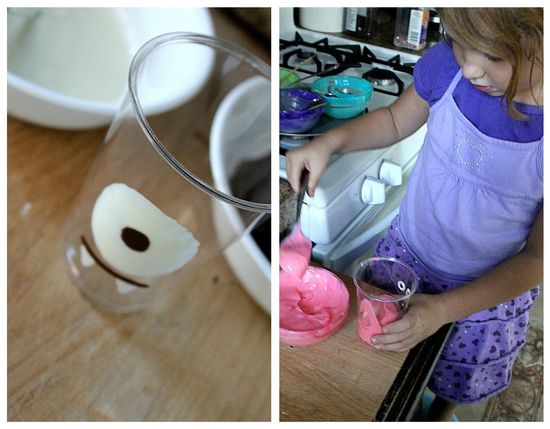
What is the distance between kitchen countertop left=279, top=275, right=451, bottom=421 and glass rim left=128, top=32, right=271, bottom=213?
6cm

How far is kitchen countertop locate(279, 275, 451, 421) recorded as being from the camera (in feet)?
1.00

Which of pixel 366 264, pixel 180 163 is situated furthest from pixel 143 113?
pixel 366 264

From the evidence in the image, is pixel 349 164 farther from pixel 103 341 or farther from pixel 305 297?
pixel 103 341

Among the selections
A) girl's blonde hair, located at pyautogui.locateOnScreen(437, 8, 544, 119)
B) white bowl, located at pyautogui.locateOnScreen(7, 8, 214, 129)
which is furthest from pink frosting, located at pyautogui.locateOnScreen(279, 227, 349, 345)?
white bowl, located at pyautogui.locateOnScreen(7, 8, 214, 129)

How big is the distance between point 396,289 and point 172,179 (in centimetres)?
13

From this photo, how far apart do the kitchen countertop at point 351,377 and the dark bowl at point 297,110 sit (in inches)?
2.9

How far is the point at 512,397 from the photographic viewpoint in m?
0.33

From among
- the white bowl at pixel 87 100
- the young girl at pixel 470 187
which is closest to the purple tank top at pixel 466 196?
the young girl at pixel 470 187

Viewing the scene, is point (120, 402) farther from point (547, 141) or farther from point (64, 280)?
point (547, 141)

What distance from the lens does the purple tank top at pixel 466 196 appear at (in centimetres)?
29

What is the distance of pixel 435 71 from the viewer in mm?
298

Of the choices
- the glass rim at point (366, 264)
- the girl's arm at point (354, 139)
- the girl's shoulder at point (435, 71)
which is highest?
the girl's shoulder at point (435, 71)

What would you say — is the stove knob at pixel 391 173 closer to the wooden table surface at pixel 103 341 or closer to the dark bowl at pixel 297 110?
the dark bowl at pixel 297 110

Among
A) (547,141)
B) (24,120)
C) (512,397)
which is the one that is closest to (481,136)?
(547,141)
